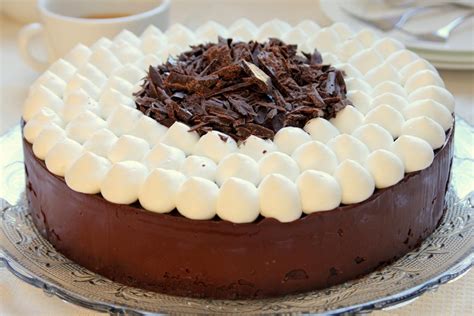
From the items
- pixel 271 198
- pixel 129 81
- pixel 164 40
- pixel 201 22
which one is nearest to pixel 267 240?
pixel 271 198

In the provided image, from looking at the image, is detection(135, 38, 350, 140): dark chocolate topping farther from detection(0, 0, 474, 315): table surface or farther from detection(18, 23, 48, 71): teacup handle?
detection(18, 23, 48, 71): teacup handle

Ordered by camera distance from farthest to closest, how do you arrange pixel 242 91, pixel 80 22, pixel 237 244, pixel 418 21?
pixel 418 21 < pixel 80 22 < pixel 242 91 < pixel 237 244

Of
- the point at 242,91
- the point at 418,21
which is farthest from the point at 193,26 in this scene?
the point at 242,91

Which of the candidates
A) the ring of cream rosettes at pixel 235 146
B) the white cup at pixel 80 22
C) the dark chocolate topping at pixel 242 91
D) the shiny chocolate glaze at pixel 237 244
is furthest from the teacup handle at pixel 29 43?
the shiny chocolate glaze at pixel 237 244

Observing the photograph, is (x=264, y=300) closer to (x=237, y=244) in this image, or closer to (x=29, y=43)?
(x=237, y=244)

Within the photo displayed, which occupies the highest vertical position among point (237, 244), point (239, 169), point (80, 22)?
point (80, 22)

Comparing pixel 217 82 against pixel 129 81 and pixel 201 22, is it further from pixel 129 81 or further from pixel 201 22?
pixel 201 22

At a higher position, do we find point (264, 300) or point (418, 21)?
point (418, 21)
